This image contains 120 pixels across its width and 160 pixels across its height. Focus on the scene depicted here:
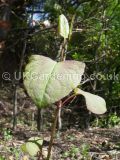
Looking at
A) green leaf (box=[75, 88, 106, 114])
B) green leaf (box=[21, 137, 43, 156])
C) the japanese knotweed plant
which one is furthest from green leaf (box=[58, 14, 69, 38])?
green leaf (box=[21, 137, 43, 156])

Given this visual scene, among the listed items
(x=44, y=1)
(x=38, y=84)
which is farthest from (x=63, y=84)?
(x=44, y=1)

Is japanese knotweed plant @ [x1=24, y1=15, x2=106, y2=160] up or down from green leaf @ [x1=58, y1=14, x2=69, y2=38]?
down

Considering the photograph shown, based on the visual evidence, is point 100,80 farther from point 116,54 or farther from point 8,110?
point 8,110

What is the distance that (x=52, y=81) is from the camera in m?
0.92

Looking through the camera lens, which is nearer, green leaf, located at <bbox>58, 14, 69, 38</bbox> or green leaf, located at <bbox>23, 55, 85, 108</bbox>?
green leaf, located at <bbox>23, 55, 85, 108</bbox>

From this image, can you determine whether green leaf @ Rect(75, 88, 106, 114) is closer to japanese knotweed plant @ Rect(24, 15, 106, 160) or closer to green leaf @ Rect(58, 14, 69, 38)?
japanese knotweed plant @ Rect(24, 15, 106, 160)

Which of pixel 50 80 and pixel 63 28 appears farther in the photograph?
pixel 63 28

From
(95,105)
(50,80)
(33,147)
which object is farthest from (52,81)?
(33,147)

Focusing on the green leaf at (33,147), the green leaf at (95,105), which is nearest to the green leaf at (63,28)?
the green leaf at (95,105)

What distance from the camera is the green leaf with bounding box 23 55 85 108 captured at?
88 cm

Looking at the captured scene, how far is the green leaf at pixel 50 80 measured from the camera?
880 mm

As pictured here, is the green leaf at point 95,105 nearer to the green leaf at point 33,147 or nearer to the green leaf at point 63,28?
the green leaf at point 63,28

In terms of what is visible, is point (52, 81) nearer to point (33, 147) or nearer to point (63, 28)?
point (63, 28)

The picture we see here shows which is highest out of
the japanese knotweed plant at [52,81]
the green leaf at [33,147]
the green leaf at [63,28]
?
the green leaf at [63,28]
